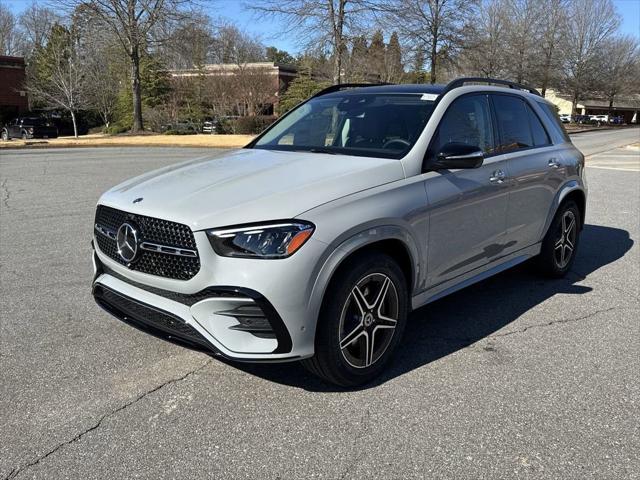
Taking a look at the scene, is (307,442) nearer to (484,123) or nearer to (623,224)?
(484,123)

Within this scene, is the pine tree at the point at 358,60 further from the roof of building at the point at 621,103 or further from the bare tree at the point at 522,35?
the roof of building at the point at 621,103

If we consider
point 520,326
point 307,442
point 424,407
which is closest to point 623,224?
point 520,326

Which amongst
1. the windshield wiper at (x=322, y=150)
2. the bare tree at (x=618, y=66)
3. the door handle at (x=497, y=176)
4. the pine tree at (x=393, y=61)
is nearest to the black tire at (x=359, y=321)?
the windshield wiper at (x=322, y=150)

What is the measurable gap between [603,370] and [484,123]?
6.66ft

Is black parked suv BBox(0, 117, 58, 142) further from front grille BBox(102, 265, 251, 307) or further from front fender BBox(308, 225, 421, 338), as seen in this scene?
front fender BBox(308, 225, 421, 338)

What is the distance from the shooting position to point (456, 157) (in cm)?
365

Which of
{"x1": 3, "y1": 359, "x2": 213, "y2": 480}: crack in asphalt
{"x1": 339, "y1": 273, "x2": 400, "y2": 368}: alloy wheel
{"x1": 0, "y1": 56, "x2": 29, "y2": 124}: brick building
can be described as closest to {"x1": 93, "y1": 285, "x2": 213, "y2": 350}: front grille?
{"x1": 3, "y1": 359, "x2": 213, "y2": 480}: crack in asphalt

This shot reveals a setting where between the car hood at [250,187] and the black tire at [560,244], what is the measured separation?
2.48 m

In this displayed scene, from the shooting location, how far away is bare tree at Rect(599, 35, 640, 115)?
65.6m

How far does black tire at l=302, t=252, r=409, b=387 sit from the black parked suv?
125ft

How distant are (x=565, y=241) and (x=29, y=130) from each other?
37613mm

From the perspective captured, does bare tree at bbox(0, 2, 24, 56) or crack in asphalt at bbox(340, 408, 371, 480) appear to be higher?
bare tree at bbox(0, 2, 24, 56)

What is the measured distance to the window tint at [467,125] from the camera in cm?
398

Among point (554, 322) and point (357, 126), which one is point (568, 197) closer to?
point (554, 322)
